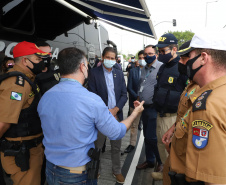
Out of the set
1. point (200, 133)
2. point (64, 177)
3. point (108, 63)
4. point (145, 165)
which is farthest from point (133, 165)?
point (200, 133)

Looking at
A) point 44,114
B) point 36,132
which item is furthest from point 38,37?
point 44,114

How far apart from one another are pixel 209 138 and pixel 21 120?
5.49ft

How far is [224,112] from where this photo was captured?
3.07 ft

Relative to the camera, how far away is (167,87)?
8.14 ft

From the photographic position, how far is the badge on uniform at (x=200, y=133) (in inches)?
37.5

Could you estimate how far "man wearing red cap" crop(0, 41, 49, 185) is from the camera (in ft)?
5.10

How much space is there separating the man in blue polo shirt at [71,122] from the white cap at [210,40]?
2.73 ft

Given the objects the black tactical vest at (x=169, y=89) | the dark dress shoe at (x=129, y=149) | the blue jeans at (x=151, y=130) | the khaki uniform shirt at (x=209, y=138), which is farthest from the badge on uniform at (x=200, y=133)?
the dark dress shoe at (x=129, y=149)

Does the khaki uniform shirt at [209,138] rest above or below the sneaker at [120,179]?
above

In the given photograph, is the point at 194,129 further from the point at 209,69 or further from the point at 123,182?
the point at 123,182

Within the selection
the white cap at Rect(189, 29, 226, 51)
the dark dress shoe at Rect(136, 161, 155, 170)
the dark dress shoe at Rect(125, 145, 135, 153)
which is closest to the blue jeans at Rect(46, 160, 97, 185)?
the white cap at Rect(189, 29, 226, 51)

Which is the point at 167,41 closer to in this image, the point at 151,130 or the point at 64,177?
the point at 151,130

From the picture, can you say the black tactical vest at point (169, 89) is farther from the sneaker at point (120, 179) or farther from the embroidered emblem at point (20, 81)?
the embroidered emblem at point (20, 81)

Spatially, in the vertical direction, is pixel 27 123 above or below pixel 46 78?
below
